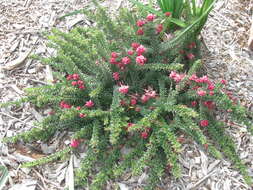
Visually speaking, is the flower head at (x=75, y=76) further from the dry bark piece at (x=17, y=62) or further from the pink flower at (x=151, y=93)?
the dry bark piece at (x=17, y=62)

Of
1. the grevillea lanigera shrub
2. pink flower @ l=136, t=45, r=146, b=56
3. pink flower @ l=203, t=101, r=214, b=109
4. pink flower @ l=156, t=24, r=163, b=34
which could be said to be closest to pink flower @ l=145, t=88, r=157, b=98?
the grevillea lanigera shrub

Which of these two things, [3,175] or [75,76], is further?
[75,76]

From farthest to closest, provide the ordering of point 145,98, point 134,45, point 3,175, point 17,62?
1. point 17,62
2. point 134,45
3. point 145,98
4. point 3,175

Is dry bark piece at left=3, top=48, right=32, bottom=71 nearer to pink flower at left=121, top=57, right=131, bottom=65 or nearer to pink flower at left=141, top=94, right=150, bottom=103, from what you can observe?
pink flower at left=121, top=57, right=131, bottom=65

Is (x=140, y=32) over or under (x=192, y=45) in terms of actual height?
over

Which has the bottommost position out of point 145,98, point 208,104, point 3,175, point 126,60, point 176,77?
point 3,175

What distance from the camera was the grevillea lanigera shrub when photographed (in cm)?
214

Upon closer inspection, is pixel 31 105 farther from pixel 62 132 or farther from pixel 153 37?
pixel 153 37

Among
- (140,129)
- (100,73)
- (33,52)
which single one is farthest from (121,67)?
(33,52)

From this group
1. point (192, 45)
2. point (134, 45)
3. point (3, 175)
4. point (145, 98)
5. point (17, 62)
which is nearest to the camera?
point (3, 175)

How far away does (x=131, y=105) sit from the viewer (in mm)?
2361

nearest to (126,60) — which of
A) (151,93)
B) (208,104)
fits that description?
(151,93)

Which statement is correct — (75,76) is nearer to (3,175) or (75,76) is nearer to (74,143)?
(74,143)

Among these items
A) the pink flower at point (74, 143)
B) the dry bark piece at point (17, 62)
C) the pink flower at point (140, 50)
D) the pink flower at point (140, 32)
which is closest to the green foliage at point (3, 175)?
the pink flower at point (74, 143)
